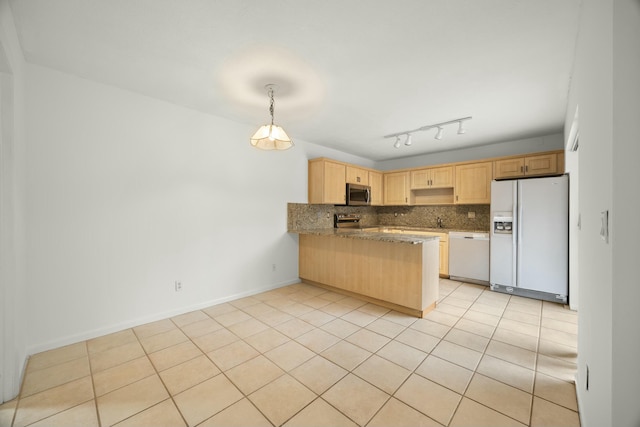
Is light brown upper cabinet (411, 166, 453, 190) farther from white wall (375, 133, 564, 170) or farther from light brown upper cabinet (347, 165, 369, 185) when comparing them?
light brown upper cabinet (347, 165, 369, 185)

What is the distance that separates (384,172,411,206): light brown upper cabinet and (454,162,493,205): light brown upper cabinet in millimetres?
1066

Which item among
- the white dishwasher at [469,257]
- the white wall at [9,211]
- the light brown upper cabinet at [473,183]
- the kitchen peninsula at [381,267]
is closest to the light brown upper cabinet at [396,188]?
the light brown upper cabinet at [473,183]

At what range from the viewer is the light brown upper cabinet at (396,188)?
19.0 ft

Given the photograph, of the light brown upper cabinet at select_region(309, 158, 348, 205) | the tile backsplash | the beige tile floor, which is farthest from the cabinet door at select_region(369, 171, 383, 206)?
the beige tile floor

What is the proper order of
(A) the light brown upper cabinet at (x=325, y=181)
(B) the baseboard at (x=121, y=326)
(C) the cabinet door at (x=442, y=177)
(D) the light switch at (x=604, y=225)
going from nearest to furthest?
(D) the light switch at (x=604, y=225) → (B) the baseboard at (x=121, y=326) → (A) the light brown upper cabinet at (x=325, y=181) → (C) the cabinet door at (x=442, y=177)

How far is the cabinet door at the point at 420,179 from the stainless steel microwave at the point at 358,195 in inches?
39.6

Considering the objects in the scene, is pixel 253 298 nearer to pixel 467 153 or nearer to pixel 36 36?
pixel 36 36

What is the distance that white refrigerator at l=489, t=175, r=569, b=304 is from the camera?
11.7ft

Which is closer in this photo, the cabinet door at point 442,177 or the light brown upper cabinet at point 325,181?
the light brown upper cabinet at point 325,181

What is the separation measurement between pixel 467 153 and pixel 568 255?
101 inches

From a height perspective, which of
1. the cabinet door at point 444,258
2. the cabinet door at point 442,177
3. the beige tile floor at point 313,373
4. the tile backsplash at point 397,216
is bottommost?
the beige tile floor at point 313,373

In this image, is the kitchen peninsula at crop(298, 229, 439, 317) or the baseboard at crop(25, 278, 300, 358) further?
the kitchen peninsula at crop(298, 229, 439, 317)

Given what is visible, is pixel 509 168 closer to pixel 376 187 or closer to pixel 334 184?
pixel 376 187

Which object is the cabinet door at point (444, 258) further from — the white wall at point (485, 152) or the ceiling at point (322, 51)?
the ceiling at point (322, 51)
